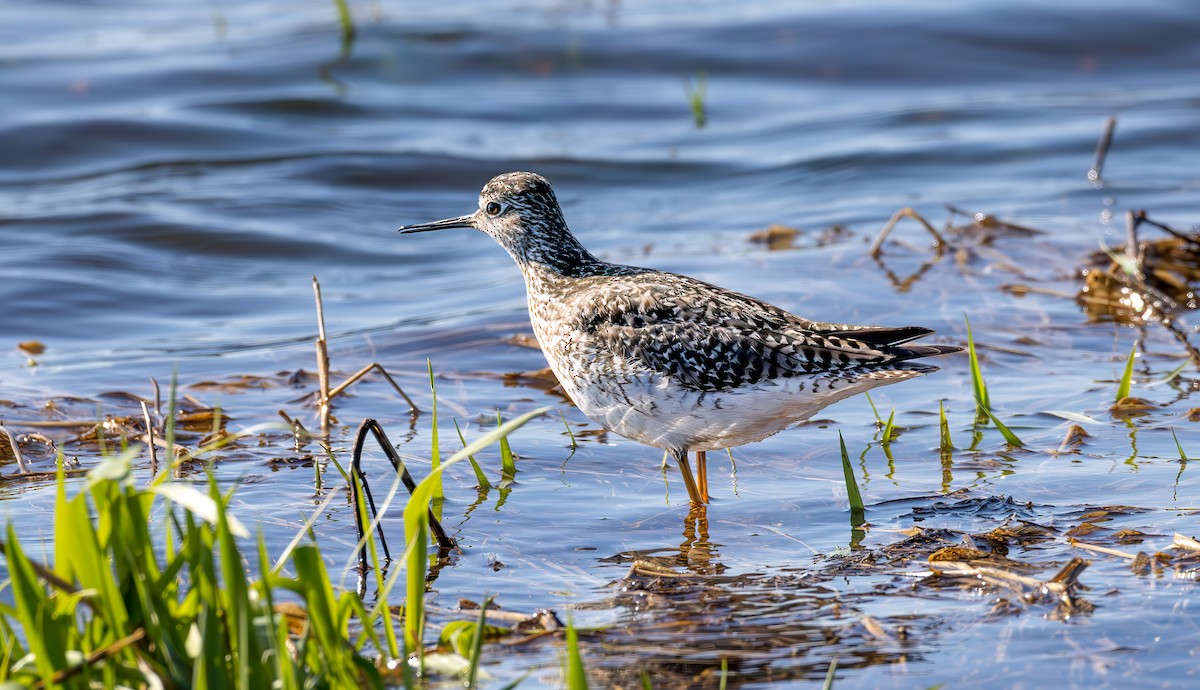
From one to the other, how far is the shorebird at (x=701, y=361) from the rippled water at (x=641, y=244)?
436mm

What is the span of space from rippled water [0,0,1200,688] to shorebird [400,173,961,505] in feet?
1.43

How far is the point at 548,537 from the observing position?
18.9 ft

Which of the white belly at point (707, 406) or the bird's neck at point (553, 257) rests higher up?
the bird's neck at point (553, 257)

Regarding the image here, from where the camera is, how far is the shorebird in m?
5.88

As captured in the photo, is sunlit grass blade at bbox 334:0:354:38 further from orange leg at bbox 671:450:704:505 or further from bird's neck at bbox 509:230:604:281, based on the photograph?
orange leg at bbox 671:450:704:505

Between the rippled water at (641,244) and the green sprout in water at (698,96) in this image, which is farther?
the green sprout in water at (698,96)

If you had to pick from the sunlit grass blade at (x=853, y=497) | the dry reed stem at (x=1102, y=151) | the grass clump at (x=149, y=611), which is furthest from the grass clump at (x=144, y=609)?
the dry reed stem at (x=1102, y=151)

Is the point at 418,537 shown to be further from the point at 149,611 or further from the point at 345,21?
the point at 345,21

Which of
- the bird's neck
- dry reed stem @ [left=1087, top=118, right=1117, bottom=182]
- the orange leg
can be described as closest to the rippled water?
the orange leg

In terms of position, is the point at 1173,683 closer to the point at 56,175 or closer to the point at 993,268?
the point at 993,268

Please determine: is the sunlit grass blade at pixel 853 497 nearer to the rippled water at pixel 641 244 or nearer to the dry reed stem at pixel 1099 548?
the rippled water at pixel 641 244

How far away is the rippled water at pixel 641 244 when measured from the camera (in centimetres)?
509

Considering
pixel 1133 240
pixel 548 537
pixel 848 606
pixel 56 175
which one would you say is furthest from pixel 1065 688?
pixel 56 175

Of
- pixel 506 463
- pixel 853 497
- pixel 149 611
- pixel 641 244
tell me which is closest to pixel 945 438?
pixel 853 497
